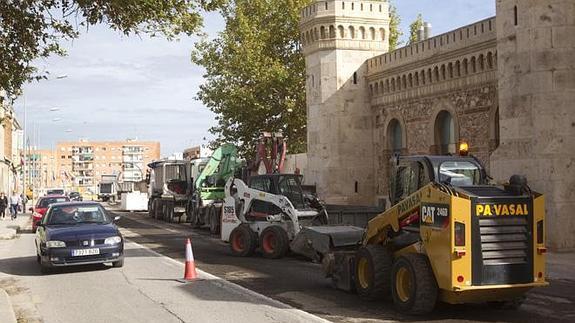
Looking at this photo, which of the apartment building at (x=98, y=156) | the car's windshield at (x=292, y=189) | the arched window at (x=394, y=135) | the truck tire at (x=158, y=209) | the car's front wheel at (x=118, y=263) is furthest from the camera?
the apartment building at (x=98, y=156)

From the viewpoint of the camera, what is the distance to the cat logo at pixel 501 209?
26.9 ft

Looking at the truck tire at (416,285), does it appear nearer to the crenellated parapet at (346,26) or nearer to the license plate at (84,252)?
the license plate at (84,252)

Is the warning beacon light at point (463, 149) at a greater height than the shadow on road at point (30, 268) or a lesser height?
greater

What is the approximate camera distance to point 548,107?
17.6 m

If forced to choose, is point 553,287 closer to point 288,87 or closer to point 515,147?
point 515,147

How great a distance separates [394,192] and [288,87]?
91.5 ft

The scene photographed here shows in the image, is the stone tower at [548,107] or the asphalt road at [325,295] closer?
the asphalt road at [325,295]

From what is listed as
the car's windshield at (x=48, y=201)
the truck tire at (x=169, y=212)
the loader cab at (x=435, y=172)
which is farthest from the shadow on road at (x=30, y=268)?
the truck tire at (x=169, y=212)

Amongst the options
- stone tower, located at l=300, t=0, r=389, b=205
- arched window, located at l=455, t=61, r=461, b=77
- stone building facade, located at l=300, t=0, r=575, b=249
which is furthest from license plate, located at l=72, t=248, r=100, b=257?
stone tower, located at l=300, t=0, r=389, b=205

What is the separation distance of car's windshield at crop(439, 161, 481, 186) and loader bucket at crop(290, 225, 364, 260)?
3.34 metres

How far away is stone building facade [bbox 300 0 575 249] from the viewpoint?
17594 millimetres

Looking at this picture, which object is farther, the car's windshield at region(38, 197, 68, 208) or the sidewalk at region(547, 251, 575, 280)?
the car's windshield at region(38, 197, 68, 208)

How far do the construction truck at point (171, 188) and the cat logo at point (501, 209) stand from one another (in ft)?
83.5

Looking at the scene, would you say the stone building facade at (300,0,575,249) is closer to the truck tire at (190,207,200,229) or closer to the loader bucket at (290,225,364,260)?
the truck tire at (190,207,200,229)
